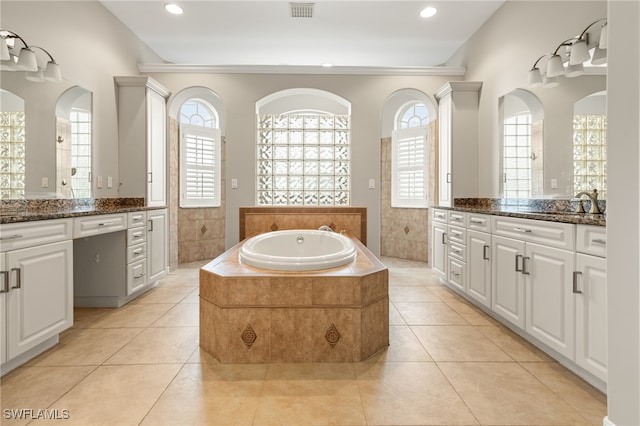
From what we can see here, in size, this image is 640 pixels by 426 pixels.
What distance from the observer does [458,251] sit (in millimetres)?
3193

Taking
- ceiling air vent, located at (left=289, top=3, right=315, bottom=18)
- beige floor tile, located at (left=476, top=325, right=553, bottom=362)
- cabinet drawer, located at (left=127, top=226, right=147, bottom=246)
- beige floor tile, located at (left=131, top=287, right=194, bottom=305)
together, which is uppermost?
A: ceiling air vent, located at (left=289, top=3, right=315, bottom=18)

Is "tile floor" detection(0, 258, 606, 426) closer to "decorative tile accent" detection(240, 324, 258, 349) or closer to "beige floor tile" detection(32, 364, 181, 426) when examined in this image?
"beige floor tile" detection(32, 364, 181, 426)

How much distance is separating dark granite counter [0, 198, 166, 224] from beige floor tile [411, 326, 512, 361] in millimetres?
2442

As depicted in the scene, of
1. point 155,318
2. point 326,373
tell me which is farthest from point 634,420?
point 155,318

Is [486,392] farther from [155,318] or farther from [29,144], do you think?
[29,144]

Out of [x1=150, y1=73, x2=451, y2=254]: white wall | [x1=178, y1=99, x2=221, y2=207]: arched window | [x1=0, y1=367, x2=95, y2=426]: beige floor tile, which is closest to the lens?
[x1=0, y1=367, x2=95, y2=426]: beige floor tile

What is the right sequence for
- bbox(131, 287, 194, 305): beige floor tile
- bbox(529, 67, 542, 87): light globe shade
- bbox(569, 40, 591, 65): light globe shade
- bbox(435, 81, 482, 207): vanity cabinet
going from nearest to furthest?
bbox(569, 40, 591, 65): light globe shade
bbox(529, 67, 542, 87): light globe shade
bbox(131, 287, 194, 305): beige floor tile
bbox(435, 81, 482, 207): vanity cabinet

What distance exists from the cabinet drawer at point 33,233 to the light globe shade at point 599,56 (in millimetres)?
3679

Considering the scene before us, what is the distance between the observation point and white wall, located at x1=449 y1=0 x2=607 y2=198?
2.47 m

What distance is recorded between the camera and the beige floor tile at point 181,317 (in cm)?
250

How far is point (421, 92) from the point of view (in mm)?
4277

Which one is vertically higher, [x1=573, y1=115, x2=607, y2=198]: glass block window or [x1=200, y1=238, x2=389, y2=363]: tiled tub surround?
[x1=573, y1=115, x2=607, y2=198]: glass block window

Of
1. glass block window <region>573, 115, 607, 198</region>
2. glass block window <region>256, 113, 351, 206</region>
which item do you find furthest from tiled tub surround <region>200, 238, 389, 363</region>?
glass block window <region>256, 113, 351, 206</region>

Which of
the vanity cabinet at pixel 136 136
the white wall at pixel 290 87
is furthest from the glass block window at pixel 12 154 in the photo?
the white wall at pixel 290 87
